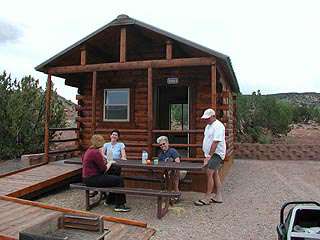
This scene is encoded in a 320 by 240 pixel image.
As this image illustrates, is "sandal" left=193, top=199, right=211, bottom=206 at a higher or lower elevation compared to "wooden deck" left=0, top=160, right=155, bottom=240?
lower

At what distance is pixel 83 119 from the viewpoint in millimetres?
10586

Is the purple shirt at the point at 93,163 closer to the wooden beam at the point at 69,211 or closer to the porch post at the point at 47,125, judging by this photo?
the wooden beam at the point at 69,211


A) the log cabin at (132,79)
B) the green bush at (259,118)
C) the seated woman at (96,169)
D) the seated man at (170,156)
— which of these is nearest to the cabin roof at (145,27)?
the log cabin at (132,79)

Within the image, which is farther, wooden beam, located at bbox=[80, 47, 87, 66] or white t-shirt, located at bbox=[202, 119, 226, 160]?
wooden beam, located at bbox=[80, 47, 87, 66]

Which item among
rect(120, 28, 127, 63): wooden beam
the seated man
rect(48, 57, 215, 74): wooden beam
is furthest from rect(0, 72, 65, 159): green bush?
the seated man

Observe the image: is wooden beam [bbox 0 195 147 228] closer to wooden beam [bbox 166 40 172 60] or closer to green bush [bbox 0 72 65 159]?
wooden beam [bbox 166 40 172 60]

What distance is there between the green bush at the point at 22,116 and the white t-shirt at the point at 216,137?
27.8 feet

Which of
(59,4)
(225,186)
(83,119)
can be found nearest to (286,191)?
(225,186)

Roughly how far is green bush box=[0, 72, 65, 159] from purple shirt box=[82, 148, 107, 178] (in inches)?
308

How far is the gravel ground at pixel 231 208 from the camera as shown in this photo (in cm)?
504

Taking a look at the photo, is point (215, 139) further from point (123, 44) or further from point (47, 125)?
point (47, 125)

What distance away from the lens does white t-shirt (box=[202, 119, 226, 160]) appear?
21.3 ft

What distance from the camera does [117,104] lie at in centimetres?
1012

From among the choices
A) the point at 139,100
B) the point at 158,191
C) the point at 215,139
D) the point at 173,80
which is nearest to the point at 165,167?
the point at 158,191
